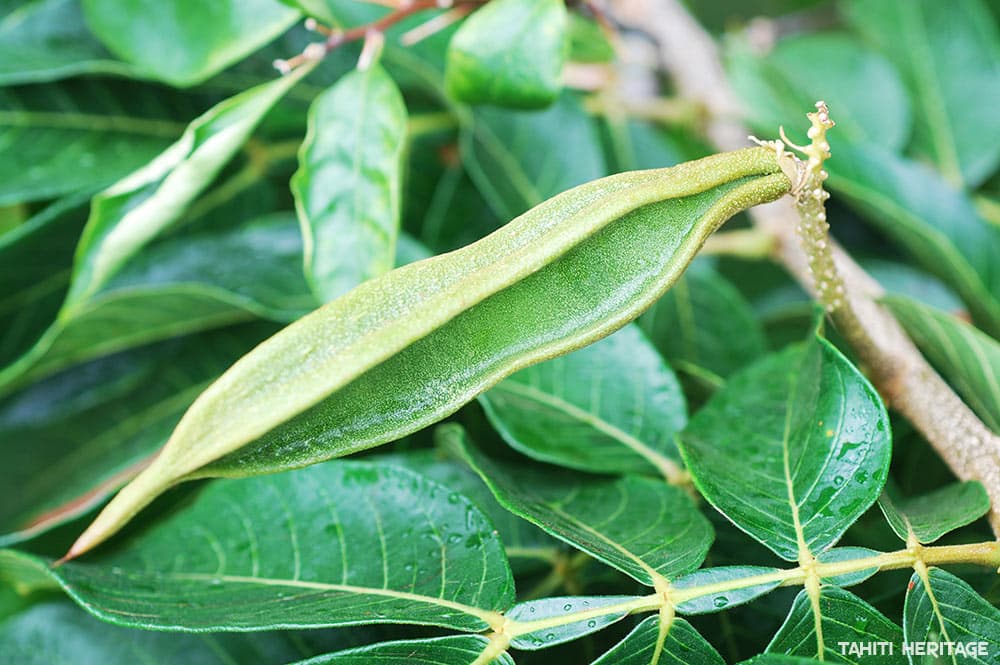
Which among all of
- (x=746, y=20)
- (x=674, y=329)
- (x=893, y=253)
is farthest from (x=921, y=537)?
(x=746, y=20)

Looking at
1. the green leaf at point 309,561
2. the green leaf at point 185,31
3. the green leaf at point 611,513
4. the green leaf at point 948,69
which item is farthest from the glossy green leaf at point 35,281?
the green leaf at point 948,69

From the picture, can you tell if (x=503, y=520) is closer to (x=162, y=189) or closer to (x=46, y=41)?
(x=162, y=189)

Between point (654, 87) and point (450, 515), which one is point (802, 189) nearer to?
point (450, 515)

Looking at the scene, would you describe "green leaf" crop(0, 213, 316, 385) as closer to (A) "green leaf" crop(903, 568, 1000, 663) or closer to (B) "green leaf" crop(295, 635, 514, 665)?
(B) "green leaf" crop(295, 635, 514, 665)

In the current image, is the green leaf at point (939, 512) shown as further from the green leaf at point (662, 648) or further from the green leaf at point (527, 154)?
the green leaf at point (527, 154)

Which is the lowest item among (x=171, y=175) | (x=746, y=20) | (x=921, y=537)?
(x=921, y=537)

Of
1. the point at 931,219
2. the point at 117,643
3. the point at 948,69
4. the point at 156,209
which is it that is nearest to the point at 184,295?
the point at 156,209
